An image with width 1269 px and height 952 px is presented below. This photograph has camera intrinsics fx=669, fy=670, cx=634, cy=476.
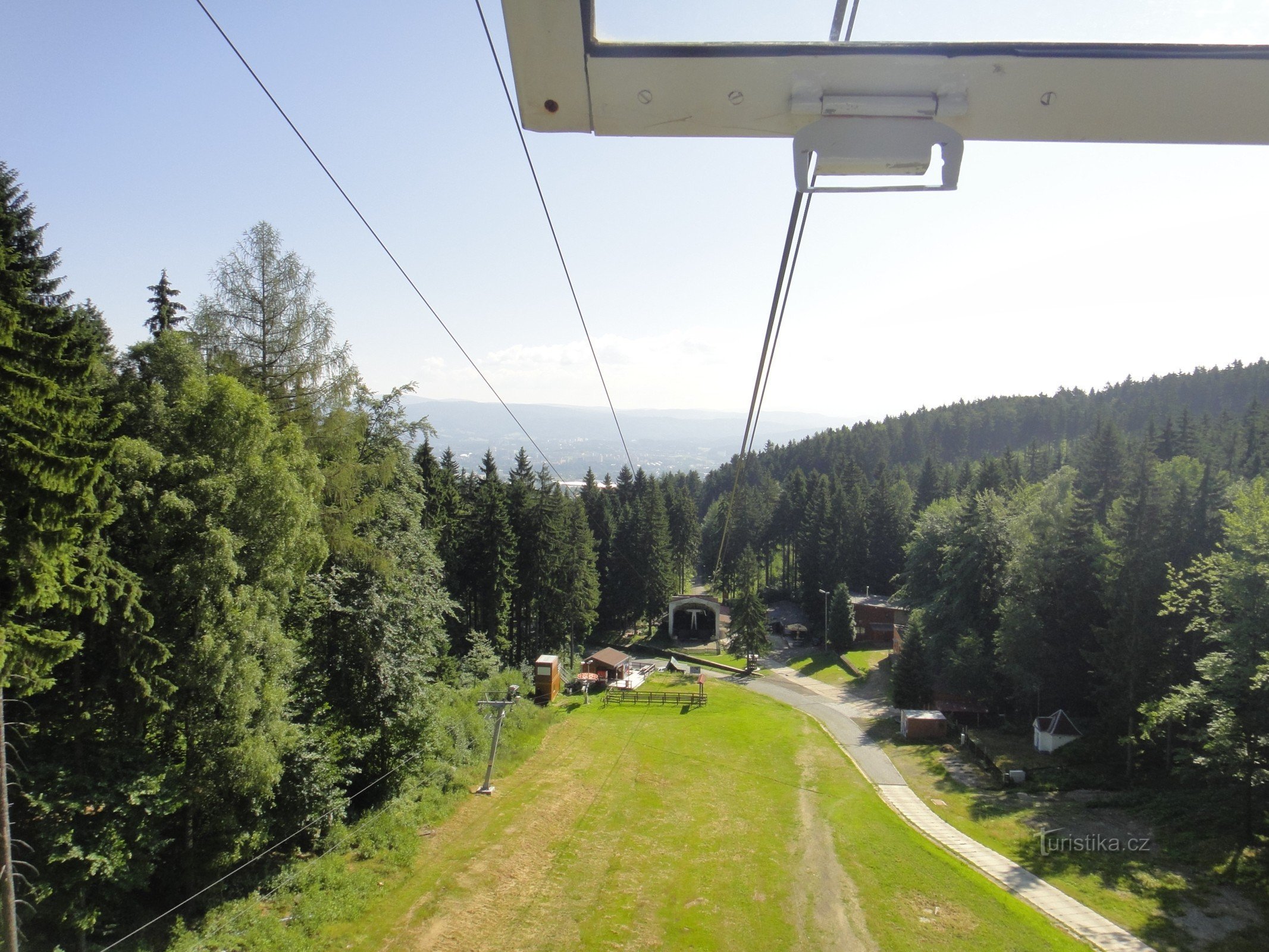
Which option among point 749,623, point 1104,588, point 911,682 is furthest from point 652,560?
point 1104,588

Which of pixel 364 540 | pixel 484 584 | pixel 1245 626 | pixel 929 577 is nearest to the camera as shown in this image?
pixel 1245 626

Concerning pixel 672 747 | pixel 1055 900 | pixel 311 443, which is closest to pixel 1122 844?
pixel 1055 900

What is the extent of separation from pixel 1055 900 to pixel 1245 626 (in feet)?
27.2

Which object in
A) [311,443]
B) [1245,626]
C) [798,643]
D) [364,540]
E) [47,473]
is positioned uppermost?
[311,443]

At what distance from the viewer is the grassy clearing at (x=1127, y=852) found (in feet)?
46.9

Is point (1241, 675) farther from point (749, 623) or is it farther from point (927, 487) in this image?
point (927, 487)

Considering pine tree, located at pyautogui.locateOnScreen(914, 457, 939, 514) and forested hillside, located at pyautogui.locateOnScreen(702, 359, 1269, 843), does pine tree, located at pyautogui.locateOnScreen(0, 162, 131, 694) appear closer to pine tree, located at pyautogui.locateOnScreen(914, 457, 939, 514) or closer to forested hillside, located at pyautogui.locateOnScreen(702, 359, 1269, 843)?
forested hillside, located at pyautogui.locateOnScreen(702, 359, 1269, 843)

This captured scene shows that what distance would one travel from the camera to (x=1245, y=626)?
16641 mm

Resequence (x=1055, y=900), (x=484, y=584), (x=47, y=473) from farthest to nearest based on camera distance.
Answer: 1. (x=484, y=584)
2. (x=1055, y=900)
3. (x=47, y=473)

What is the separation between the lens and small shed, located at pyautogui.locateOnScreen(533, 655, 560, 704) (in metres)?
32.3

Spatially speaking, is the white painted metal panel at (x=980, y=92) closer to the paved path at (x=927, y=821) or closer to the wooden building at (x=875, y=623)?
the paved path at (x=927, y=821)

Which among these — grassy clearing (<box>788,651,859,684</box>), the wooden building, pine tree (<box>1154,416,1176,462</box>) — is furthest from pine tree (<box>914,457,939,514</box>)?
grassy clearing (<box>788,651,859,684</box>)

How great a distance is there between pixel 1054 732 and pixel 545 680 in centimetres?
2195

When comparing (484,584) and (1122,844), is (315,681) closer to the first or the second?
(484,584)
